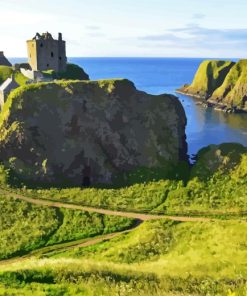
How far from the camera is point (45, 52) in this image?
10800 centimetres

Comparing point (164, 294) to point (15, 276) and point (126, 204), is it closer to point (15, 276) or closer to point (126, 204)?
point (15, 276)

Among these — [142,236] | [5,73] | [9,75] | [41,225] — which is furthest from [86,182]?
[5,73]

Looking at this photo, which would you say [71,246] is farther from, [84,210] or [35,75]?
[35,75]

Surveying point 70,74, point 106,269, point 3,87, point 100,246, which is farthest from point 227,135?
point 106,269

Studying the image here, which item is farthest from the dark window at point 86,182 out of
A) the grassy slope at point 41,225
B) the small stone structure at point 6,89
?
the small stone structure at point 6,89

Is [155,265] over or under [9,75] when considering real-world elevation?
under

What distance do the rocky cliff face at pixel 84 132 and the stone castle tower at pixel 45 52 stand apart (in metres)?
30.6

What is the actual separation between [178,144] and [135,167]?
1099 cm

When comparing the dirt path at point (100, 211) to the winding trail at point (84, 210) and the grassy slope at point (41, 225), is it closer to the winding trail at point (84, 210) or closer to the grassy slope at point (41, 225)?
the winding trail at point (84, 210)

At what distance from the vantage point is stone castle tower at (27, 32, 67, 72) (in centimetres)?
10656

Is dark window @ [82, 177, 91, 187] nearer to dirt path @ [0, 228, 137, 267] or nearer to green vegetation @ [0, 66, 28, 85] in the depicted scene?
dirt path @ [0, 228, 137, 267]

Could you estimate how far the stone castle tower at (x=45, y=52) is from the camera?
106562 mm

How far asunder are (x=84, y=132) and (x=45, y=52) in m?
39.4

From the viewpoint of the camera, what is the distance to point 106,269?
26969 millimetres
